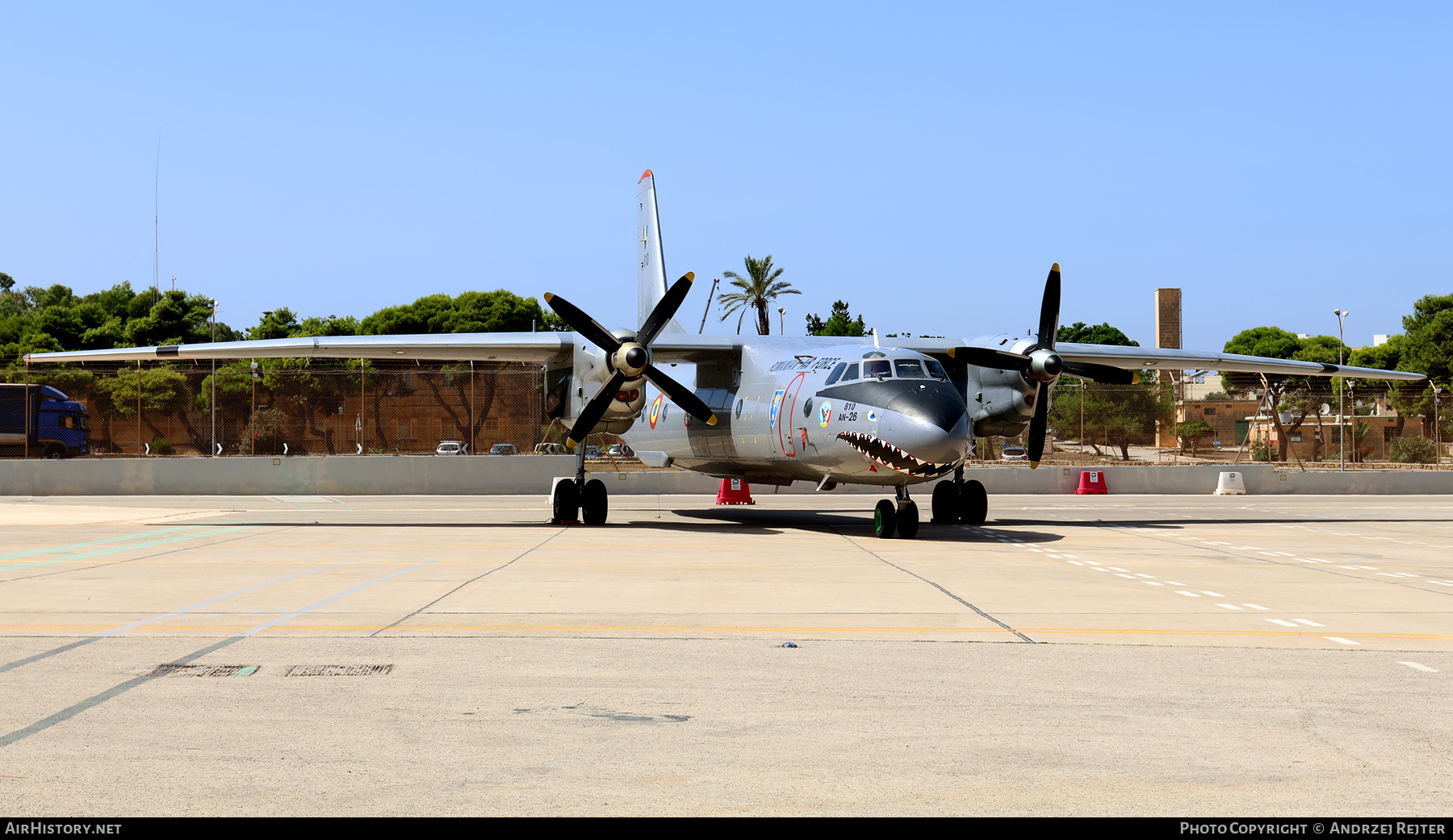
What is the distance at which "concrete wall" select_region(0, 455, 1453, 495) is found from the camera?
36188mm

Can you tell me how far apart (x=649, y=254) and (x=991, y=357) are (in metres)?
10.3

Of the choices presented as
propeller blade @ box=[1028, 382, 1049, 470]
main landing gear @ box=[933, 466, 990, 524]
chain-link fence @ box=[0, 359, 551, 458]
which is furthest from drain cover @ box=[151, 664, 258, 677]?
chain-link fence @ box=[0, 359, 551, 458]

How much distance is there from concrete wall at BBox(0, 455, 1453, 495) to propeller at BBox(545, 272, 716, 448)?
601 inches

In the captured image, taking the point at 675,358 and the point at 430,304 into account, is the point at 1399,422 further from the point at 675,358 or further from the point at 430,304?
the point at 430,304

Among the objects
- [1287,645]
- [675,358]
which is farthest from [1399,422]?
[1287,645]

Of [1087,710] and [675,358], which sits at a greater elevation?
[675,358]

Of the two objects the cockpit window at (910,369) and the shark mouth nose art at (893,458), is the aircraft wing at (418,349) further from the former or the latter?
the shark mouth nose art at (893,458)

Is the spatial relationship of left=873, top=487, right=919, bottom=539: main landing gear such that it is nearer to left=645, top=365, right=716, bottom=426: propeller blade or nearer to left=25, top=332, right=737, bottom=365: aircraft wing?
left=645, top=365, right=716, bottom=426: propeller blade

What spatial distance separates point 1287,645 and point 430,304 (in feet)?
298

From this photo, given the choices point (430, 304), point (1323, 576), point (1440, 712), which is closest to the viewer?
point (1440, 712)

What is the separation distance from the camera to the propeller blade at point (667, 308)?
21359mm

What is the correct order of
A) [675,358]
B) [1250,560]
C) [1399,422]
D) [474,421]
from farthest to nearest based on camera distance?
1. [1399,422]
2. [474,421]
3. [675,358]
4. [1250,560]
